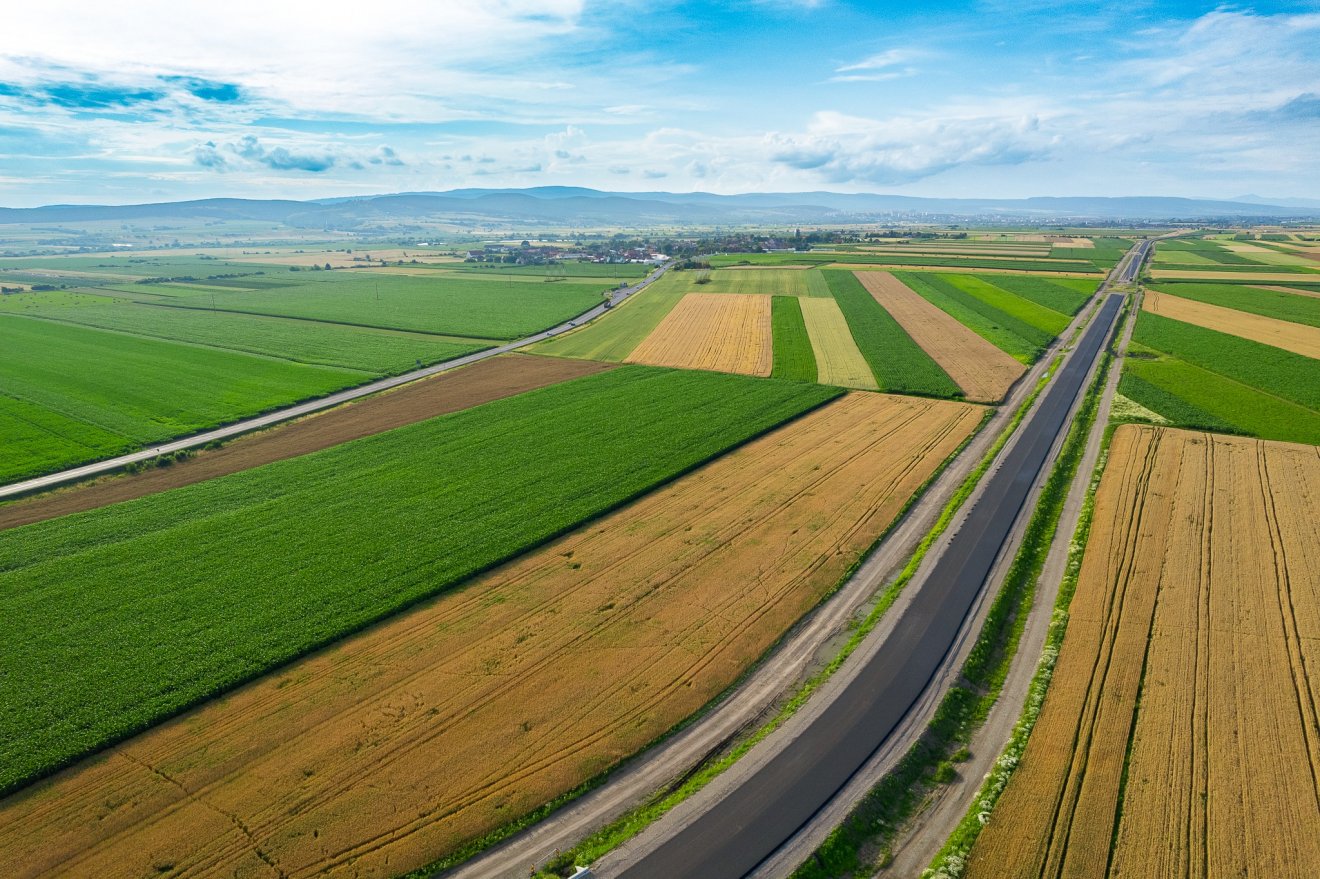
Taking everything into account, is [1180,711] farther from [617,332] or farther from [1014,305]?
[1014,305]

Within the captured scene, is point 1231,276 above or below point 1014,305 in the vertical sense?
above

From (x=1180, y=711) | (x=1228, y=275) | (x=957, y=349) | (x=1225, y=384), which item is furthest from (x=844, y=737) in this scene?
(x=1228, y=275)

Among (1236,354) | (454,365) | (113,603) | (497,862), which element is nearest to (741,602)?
(497,862)

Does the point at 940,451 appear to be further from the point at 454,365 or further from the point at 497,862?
the point at 454,365

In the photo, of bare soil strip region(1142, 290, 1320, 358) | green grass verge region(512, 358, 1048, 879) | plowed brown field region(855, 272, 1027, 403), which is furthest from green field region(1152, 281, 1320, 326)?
green grass verge region(512, 358, 1048, 879)

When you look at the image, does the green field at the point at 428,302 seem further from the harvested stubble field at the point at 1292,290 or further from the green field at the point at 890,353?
the harvested stubble field at the point at 1292,290

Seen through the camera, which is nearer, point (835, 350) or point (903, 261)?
point (835, 350)
